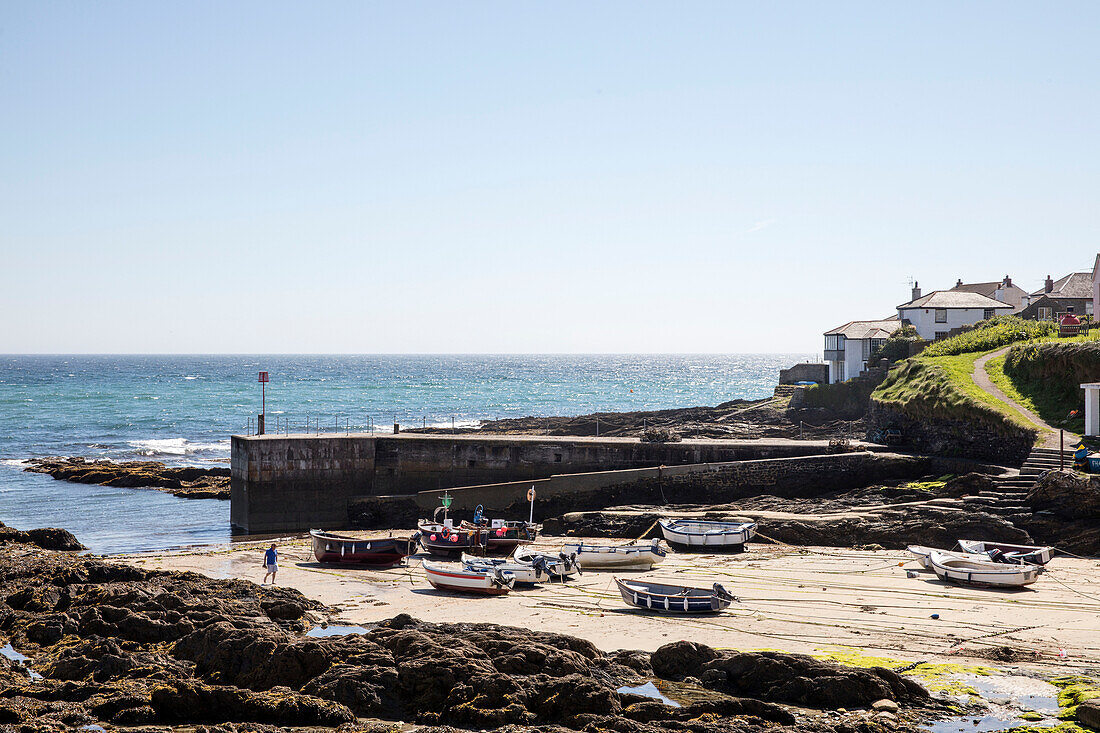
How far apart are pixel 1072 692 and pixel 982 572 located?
7880 mm

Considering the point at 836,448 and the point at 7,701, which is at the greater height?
the point at 836,448

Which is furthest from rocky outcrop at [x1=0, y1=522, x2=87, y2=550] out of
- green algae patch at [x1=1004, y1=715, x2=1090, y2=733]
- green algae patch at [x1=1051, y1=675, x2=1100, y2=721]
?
green algae patch at [x1=1051, y1=675, x2=1100, y2=721]

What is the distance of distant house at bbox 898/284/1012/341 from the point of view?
2076 inches

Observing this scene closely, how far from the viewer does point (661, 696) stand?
14.8 meters

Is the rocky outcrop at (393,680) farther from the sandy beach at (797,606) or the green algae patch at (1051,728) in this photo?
the sandy beach at (797,606)

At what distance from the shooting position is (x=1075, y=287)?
2168 inches

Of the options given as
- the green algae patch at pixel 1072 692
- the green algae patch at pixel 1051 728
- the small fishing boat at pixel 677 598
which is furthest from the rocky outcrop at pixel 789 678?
the small fishing boat at pixel 677 598

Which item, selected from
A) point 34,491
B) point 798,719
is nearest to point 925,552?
point 798,719

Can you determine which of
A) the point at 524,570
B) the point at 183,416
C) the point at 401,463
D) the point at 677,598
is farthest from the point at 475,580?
the point at 183,416

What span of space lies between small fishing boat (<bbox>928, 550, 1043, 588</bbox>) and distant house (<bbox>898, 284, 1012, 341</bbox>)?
3195cm

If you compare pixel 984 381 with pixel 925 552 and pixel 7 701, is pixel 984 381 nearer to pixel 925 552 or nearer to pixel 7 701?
pixel 925 552

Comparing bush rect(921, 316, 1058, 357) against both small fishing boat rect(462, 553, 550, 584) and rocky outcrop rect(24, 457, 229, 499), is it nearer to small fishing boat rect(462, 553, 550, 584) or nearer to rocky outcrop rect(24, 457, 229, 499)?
small fishing boat rect(462, 553, 550, 584)

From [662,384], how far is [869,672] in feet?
444

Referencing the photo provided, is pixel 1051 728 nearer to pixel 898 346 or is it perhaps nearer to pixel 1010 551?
pixel 1010 551
